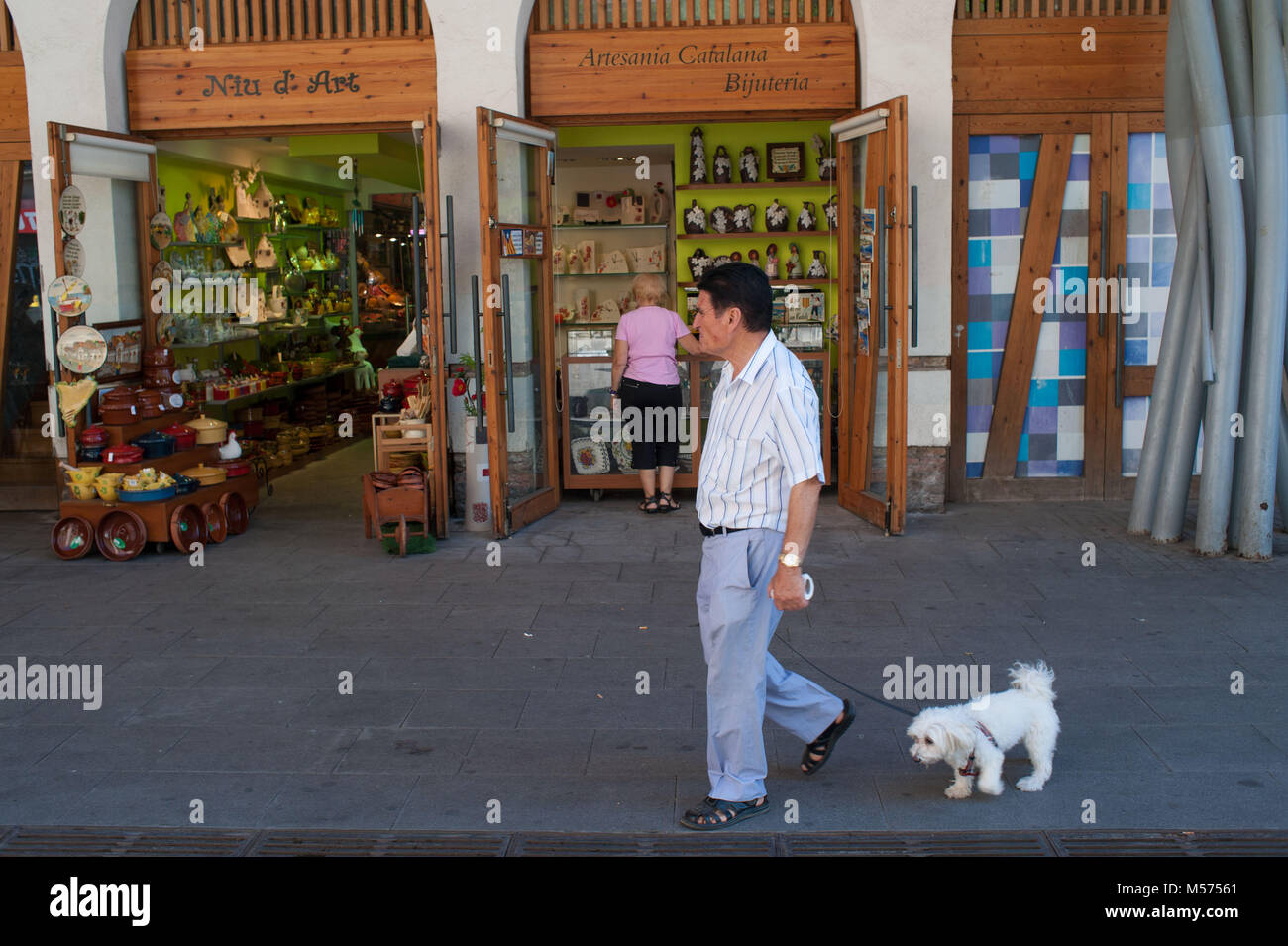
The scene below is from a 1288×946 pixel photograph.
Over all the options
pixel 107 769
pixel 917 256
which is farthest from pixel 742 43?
Result: pixel 107 769

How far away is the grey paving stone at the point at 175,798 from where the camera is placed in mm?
4246

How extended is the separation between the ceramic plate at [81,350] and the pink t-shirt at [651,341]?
337 centimetres

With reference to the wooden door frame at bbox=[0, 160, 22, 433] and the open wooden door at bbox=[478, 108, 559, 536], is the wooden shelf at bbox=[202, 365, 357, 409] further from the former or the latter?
the open wooden door at bbox=[478, 108, 559, 536]

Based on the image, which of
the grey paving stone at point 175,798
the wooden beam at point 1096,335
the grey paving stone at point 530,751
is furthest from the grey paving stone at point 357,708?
the wooden beam at point 1096,335

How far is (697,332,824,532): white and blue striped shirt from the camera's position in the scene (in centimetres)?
393

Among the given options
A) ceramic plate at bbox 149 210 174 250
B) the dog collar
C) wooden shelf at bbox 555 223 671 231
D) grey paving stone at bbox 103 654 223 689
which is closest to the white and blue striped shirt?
the dog collar

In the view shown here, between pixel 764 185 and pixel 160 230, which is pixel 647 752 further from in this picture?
pixel 764 185

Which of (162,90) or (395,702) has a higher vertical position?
(162,90)

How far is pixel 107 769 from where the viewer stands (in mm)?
4680

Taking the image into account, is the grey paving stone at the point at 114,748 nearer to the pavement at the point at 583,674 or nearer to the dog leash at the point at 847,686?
the pavement at the point at 583,674

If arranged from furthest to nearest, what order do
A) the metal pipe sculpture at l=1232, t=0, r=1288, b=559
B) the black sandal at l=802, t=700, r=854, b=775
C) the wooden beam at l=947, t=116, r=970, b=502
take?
the wooden beam at l=947, t=116, r=970, b=502
the metal pipe sculpture at l=1232, t=0, r=1288, b=559
the black sandal at l=802, t=700, r=854, b=775

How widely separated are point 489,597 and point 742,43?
4196 millimetres

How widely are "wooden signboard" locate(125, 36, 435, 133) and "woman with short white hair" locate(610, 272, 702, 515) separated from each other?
77.9 inches

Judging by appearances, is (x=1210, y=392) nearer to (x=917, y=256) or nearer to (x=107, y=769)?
(x=917, y=256)
